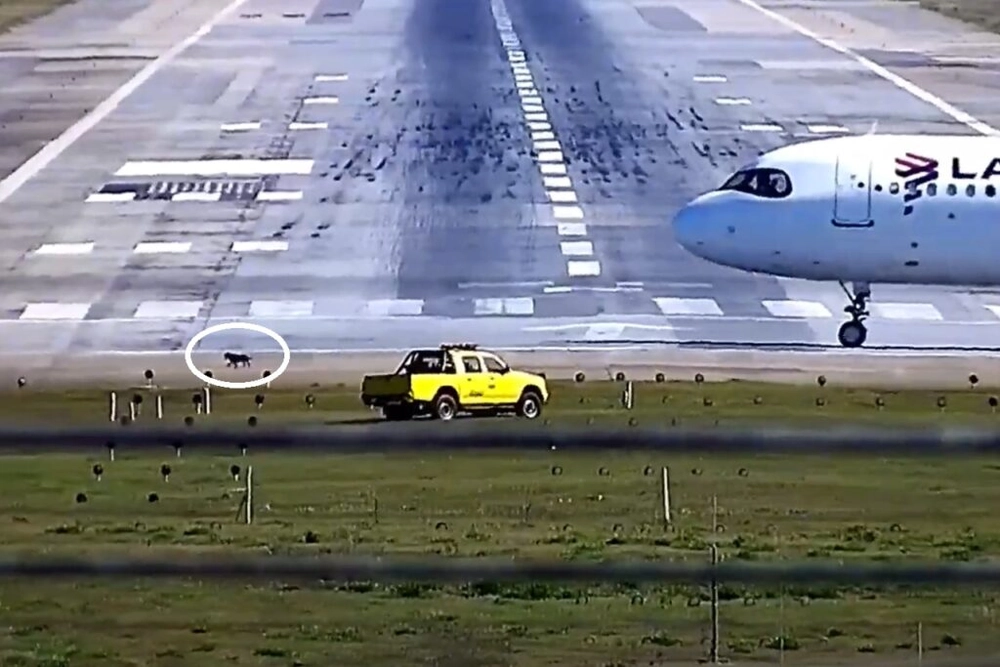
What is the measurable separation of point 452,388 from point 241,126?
110 feet

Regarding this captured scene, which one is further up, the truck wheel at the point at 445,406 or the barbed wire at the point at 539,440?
the barbed wire at the point at 539,440

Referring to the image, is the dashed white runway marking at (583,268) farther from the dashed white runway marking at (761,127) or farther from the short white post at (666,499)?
the short white post at (666,499)

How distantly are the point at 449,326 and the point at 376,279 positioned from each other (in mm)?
5051

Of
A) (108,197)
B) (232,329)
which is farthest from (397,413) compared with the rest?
(108,197)

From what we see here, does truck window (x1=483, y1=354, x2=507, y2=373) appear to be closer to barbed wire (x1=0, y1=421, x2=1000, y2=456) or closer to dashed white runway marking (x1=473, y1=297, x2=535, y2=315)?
dashed white runway marking (x1=473, y1=297, x2=535, y2=315)

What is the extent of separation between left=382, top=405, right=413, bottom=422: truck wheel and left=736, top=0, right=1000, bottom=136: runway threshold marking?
108 ft

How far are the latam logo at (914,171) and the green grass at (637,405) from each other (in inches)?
173

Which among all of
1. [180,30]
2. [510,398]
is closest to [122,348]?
[510,398]

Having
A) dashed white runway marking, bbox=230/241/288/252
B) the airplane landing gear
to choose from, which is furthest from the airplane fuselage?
dashed white runway marking, bbox=230/241/288/252

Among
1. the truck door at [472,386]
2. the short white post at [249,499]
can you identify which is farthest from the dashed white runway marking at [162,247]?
the short white post at [249,499]

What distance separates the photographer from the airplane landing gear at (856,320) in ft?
134

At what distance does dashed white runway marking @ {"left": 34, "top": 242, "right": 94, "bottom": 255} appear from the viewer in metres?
49.2

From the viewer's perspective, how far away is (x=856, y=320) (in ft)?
135

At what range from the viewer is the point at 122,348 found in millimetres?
40281
